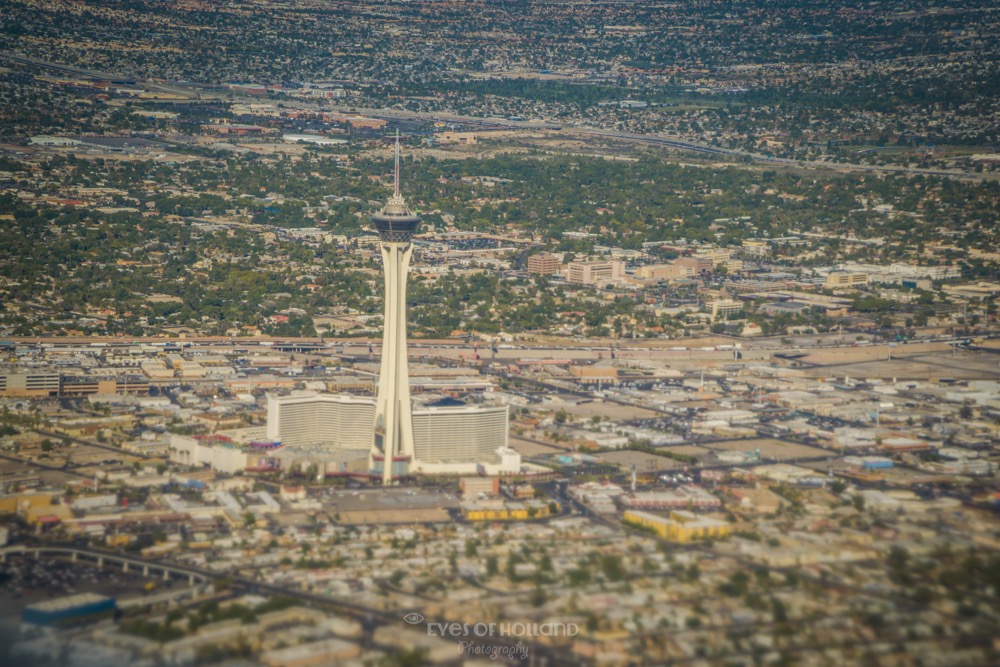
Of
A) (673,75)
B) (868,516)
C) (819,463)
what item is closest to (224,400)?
(819,463)

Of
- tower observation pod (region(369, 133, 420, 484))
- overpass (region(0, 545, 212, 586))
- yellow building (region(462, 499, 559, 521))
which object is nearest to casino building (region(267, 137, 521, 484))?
tower observation pod (region(369, 133, 420, 484))

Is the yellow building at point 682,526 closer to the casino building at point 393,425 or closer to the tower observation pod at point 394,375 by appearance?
the casino building at point 393,425

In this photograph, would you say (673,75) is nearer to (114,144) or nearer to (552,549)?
(114,144)

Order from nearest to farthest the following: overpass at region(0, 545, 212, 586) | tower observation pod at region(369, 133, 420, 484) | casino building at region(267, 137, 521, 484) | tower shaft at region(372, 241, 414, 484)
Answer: overpass at region(0, 545, 212, 586) < casino building at region(267, 137, 521, 484) < tower observation pod at region(369, 133, 420, 484) < tower shaft at region(372, 241, 414, 484)

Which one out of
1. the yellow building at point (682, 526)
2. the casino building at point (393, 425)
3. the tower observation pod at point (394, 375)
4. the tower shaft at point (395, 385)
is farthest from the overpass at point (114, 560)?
the tower shaft at point (395, 385)

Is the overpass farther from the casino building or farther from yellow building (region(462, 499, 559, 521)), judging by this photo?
the casino building
